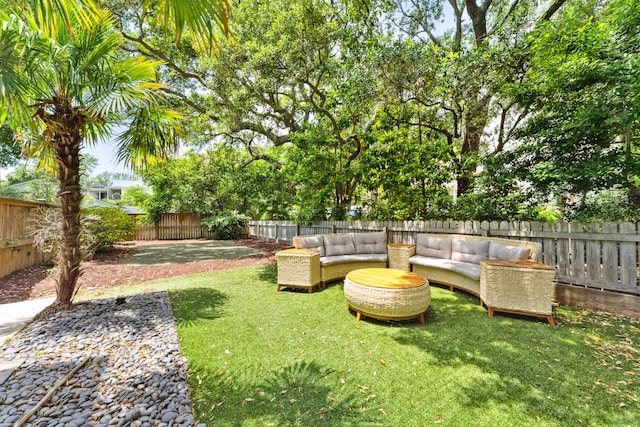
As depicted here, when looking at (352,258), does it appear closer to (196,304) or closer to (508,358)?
(196,304)

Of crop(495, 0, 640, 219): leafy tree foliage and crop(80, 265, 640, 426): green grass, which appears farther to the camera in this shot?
crop(495, 0, 640, 219): leafy tree foliage

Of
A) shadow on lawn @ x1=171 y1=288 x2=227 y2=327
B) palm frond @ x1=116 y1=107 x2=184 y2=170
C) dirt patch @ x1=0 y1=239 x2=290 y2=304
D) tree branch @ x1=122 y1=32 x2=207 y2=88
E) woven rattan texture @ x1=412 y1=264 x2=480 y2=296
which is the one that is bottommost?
shadow on lawn @ x1=171 y1=288 x2=227 y2=327

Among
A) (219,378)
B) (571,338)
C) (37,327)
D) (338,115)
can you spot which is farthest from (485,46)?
(37,327)

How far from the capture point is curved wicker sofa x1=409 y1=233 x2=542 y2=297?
165 inches

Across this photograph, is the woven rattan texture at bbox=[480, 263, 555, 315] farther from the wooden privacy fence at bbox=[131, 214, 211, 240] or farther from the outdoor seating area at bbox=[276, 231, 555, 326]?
the wooden privacy fence at bbox=[131, 214, 211, 240]

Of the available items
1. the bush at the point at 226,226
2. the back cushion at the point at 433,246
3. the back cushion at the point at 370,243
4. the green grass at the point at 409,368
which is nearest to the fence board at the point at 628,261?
the green grass at the point at 409,368

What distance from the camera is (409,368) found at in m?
2.54

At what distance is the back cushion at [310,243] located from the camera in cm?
553

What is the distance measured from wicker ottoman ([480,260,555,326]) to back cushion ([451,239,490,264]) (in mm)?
807

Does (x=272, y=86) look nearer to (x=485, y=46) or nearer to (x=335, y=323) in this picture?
(x=485, y=46)

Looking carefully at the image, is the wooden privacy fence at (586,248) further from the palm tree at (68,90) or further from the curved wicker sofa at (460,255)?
the palm tree at (68,90)

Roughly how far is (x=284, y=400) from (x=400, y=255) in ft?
12.9

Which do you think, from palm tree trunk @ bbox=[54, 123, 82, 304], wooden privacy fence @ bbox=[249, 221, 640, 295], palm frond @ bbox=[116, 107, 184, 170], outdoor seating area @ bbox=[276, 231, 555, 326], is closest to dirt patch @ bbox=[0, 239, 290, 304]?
palm tree trunk @ bbox=[54, 123, 82, 304]

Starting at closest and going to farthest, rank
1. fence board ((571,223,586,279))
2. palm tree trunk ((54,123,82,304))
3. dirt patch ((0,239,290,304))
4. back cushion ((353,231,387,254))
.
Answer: palm tree trunk ((54,123,82,304))
fence board ((571,223,586,279))
dirt patch ((0,239,290,304))
back cushion ((353,231,387,254))
